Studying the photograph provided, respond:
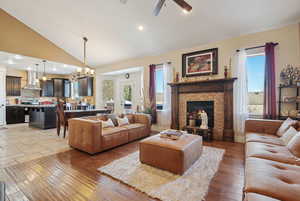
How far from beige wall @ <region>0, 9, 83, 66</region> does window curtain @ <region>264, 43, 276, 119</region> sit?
24.8 ft

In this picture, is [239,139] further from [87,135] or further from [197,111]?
[87,135]

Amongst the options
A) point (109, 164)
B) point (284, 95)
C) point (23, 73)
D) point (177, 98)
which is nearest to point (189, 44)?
point (177, 98)

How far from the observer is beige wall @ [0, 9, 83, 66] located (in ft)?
15.3

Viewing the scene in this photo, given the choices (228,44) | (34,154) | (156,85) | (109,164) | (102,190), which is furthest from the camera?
(156,85)

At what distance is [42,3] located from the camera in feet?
13.3

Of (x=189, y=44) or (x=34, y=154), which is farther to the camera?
(x=189, y=44)

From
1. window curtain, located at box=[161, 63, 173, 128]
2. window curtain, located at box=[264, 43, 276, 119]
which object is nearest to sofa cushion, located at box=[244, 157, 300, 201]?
window curtain, located at box=[264, 43, 276, 119]

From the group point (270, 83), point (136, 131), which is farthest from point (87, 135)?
point (270, 83)

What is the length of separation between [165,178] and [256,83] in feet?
11.5

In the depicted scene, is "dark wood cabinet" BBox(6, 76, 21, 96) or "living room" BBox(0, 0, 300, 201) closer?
"living room" BBox(0, 0, 300, 201)

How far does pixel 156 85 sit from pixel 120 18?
2525mm

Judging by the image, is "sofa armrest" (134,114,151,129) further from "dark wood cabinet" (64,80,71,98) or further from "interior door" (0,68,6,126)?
"dark wood cabinet" (64,80,71,98)

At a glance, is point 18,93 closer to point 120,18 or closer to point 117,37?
point 117,37

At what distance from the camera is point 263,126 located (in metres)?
2.90
